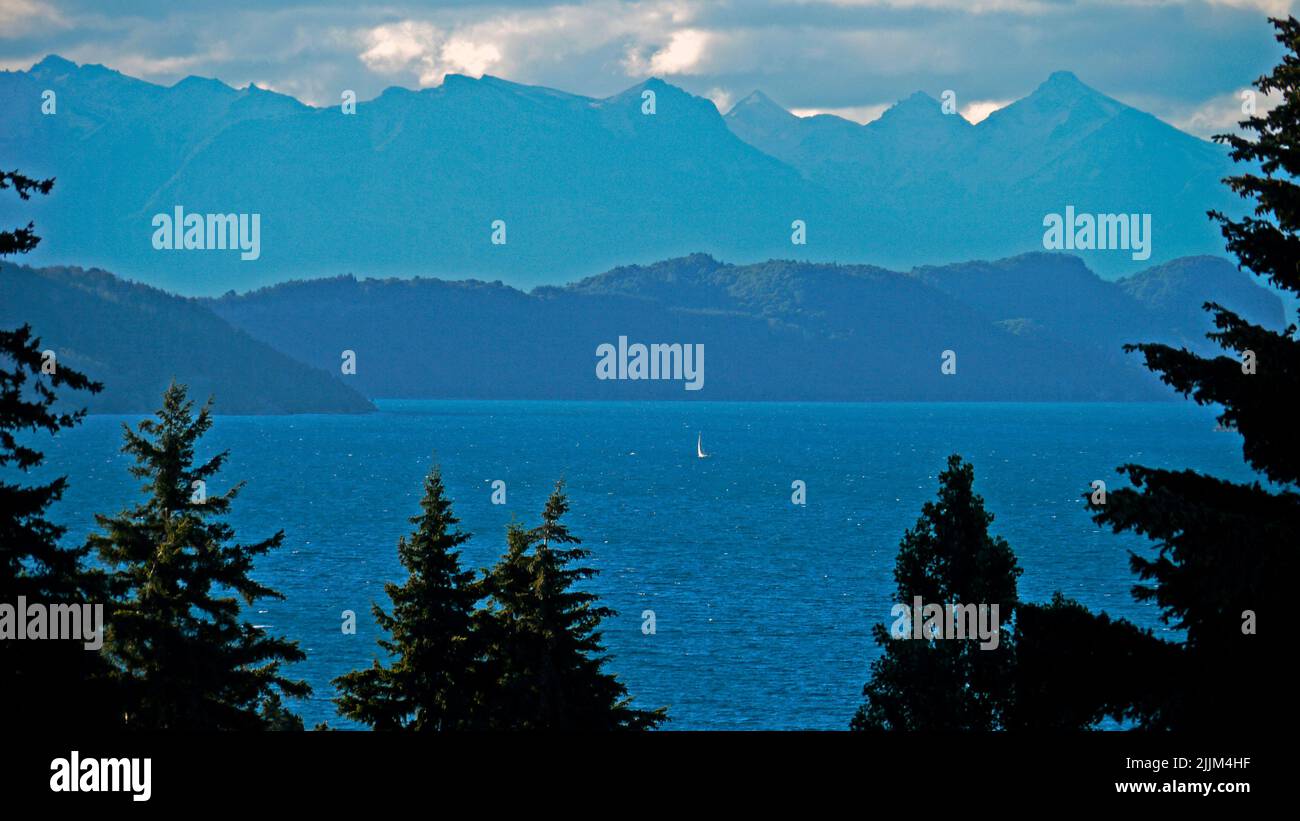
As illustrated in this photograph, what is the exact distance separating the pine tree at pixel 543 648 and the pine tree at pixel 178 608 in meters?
4.71

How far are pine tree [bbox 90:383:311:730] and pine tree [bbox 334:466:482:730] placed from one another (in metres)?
1.80

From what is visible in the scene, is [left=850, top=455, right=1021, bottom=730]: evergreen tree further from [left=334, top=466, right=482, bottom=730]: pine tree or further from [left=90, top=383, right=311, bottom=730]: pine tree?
[left=90, top=383, right=311, bottom=730]: pine tree

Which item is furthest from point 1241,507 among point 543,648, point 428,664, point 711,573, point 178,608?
point 711,573

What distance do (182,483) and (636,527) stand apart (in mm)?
130269

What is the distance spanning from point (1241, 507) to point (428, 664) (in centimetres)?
2028

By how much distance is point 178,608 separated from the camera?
27.9 meters

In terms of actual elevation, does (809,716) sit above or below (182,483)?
below

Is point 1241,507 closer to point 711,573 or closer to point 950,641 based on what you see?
point 950,641

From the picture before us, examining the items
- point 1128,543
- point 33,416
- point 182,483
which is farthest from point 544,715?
point 1128,543

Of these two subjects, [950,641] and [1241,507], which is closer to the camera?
[1241,507]

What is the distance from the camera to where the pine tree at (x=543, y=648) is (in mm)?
31250
